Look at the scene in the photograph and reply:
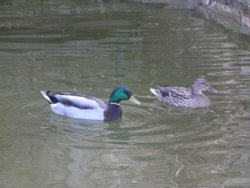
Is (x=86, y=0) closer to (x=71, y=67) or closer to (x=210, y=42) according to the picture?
(x=210, y=42)

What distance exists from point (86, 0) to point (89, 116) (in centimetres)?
1279

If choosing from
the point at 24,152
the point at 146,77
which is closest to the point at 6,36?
the point at 146,77

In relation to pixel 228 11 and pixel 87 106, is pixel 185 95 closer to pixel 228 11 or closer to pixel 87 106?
pixel 87 106

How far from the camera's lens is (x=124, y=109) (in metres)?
10.2

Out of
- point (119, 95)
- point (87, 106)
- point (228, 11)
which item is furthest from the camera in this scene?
point (228, 11)

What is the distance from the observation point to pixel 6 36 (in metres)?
15.7

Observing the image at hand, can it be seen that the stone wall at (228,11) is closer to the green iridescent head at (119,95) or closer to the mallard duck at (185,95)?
the mallard duck at (185,95)

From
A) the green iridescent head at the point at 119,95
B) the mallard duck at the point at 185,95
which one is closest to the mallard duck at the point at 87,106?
the green iridescent head at the point at 119,95

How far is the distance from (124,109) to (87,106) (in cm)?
76

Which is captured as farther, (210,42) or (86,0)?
(86,0)

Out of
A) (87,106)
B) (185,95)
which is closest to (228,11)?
(185,95)

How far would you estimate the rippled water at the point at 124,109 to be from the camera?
7.83m

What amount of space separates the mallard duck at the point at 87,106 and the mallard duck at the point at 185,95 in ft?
2.76

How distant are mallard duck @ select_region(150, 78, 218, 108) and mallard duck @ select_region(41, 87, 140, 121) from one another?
0.84 metres
